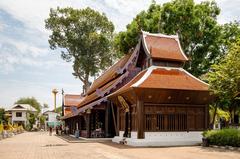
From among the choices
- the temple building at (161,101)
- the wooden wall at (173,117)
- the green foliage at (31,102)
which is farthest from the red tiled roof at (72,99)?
the green foliage at (31,102)

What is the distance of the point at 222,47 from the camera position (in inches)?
1446

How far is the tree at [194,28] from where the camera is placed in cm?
3522

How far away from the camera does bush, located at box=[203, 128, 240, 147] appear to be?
1973 cm

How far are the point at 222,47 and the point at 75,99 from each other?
23463 millimetres

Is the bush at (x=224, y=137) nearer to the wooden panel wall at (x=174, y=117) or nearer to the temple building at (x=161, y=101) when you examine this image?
the temple building at (x=161, y=101)

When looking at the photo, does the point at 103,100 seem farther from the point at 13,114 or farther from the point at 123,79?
the point at 13,114

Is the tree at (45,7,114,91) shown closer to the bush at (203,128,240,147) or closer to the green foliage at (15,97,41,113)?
the bush at (203,128,240,147)

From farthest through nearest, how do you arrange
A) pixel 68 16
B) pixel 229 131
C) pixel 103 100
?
pixel 68 16, pixel 103 100, pixel 229 131

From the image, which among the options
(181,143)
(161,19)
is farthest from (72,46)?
(181,143)

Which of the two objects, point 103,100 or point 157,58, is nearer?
point 157,58

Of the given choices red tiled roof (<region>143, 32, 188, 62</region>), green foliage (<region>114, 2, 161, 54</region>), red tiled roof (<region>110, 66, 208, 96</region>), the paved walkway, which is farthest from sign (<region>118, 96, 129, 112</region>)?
green foliage (<region>114, 2, 161, 54</region>)

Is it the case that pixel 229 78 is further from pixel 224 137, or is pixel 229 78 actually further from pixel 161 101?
pixel 161 101

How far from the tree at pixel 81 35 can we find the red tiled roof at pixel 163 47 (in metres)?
24.6

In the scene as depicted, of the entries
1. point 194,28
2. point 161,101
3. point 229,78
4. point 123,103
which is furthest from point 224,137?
point 194,28
